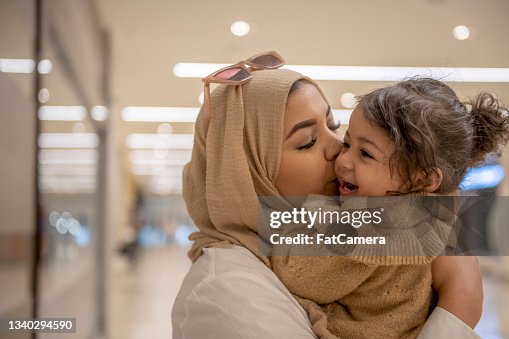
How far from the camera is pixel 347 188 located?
115 centimetres

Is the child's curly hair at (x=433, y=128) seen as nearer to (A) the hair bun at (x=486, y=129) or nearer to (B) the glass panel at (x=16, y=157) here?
(A) the hair bun at (x=486, y=129)

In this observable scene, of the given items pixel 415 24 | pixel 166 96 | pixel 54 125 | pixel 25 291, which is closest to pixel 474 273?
pixel 415 24

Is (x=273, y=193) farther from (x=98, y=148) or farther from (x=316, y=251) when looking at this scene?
(x=98, y=148)

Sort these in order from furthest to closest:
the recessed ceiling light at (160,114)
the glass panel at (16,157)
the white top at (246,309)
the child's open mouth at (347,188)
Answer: the glass panel at (16,157) → the recessed ceiling light at (160,114) → the child's open mouth at (347,188) → the white top at (246,309)

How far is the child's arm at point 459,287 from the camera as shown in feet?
3.41

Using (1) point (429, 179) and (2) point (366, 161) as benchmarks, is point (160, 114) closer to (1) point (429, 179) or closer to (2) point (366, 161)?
(2) point (366, 161)

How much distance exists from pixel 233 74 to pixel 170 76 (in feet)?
1.38

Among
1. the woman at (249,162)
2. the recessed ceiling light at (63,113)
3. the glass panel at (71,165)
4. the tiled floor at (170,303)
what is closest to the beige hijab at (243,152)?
the woman at (249,162)

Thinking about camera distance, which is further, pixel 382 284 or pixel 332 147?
pixel 332 147

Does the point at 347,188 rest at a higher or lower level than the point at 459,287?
higher

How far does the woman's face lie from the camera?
3.97 feet

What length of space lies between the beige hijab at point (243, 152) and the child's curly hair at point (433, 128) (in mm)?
214

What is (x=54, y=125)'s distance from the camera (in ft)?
9.15

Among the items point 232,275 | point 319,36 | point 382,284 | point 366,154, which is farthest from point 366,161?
point 319,36
